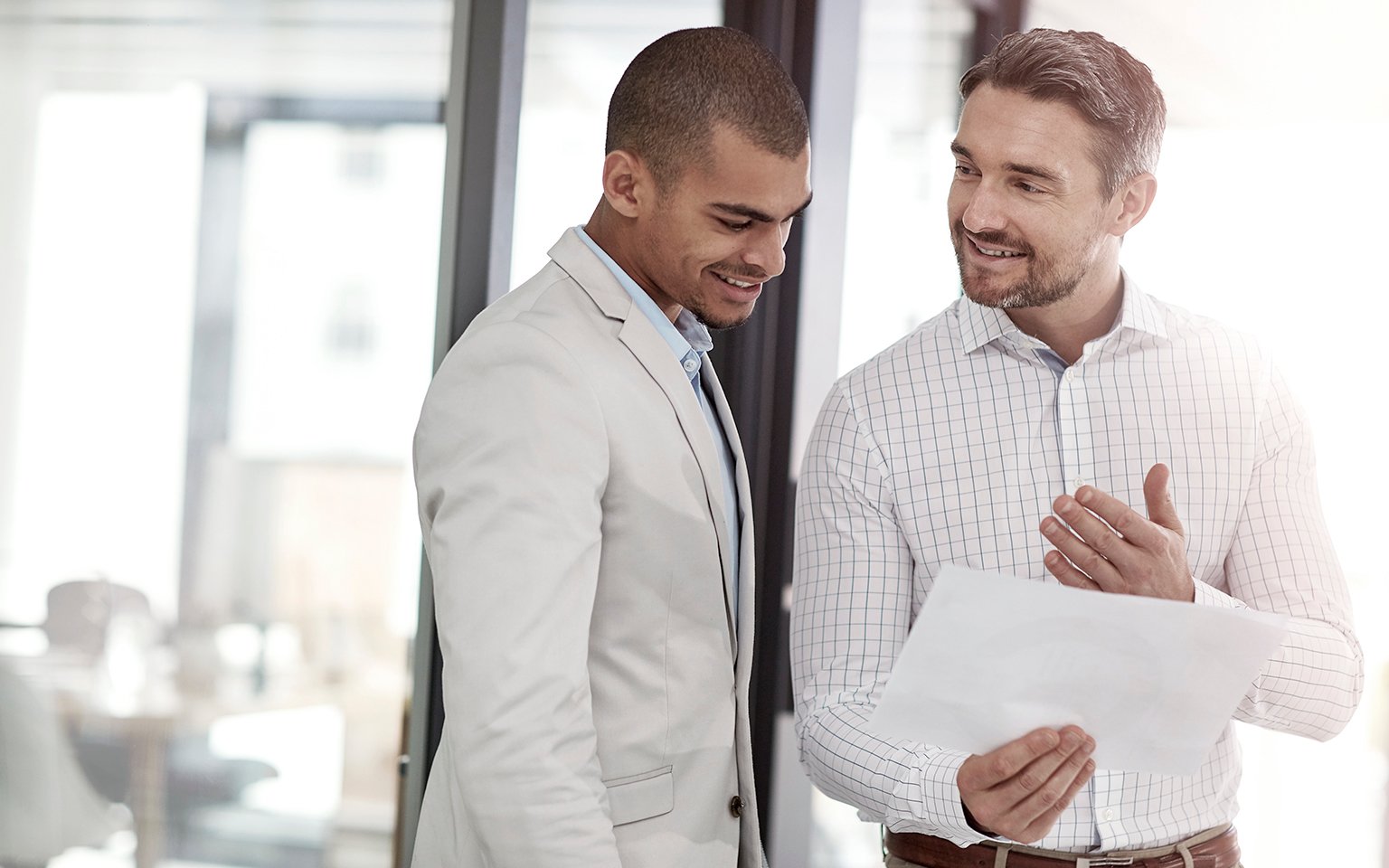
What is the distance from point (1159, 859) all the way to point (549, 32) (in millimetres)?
1636

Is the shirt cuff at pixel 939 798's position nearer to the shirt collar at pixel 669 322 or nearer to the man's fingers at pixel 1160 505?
the man's fingers at pixel 1160 505

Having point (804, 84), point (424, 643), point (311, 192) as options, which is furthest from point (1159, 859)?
point (804, 84)

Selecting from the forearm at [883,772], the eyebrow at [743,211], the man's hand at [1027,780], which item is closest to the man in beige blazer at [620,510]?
the eyebrow at [743,211]

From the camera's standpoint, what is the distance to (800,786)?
3.06 meters

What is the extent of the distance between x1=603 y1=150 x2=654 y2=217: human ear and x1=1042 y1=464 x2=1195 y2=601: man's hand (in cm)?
54

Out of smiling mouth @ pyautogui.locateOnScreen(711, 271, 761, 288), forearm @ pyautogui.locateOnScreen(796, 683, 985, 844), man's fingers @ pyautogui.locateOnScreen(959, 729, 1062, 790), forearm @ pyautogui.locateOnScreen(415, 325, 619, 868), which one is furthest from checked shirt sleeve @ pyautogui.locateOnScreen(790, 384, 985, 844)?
forearm @ pyautogui.locateOnScreen(415, 325, 619, 868)

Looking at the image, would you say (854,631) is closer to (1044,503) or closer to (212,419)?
(1044,503)

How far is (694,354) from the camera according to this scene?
1.45 meters

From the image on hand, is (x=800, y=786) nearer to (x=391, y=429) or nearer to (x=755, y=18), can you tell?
(x=391, y=429)

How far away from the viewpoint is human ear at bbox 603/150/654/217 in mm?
1374

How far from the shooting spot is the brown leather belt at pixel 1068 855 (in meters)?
1.52

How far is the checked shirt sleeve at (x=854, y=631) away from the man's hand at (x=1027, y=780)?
6 cm

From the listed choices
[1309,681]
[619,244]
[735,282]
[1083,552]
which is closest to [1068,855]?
[1309,681]

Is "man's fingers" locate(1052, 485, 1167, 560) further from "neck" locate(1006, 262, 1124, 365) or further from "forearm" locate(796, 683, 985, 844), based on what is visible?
"neck" locate(1006, 262, 1124, 365)
